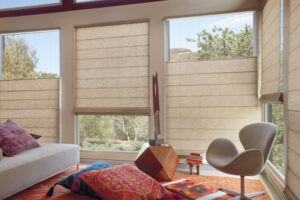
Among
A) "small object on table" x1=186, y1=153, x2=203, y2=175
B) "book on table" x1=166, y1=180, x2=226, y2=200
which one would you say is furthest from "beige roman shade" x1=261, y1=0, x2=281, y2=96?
"book on table" x1=166, y1=180, x2=226, y2=200

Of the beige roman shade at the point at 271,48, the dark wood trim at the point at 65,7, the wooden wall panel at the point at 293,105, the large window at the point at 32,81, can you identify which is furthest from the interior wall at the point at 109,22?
the wooden wall panel at the point at 293,105

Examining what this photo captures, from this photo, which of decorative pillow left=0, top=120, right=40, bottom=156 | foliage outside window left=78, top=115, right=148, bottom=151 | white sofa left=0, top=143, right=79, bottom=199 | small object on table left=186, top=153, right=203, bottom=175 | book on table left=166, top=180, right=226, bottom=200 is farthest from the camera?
foliage outside window left=78, top=115, right=148, bottom=151

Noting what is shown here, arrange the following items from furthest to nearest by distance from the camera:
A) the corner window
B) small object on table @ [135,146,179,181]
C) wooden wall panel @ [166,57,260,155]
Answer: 1. wooden wall panel @ [166,57,260,155]
2. small object on table @ [135,146,179,181]
3. the corner window

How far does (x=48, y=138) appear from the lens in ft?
15.0

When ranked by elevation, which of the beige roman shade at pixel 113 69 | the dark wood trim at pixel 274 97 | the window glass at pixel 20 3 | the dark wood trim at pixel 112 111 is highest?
the window glass at pixel 20 3

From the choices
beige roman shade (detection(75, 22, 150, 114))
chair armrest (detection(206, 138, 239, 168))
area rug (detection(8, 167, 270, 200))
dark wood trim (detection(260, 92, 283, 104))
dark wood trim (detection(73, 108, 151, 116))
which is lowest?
area rug (detection(8, 167, 270, 200))

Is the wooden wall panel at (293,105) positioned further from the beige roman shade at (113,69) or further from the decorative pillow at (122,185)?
the beige roman shade at (113,69)

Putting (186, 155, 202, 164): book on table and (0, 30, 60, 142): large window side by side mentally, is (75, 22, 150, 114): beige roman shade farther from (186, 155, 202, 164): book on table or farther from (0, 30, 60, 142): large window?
(186, 155, 202, 164): book on table

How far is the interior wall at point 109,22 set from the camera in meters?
3.97

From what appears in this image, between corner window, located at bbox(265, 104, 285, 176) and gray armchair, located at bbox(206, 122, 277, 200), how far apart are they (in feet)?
1.13

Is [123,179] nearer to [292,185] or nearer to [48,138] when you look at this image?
[292,185]

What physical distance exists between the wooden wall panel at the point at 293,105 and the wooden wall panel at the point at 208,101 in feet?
4.45

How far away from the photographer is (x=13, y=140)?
319 centimetres

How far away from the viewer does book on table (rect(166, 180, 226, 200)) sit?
8.71 ft
